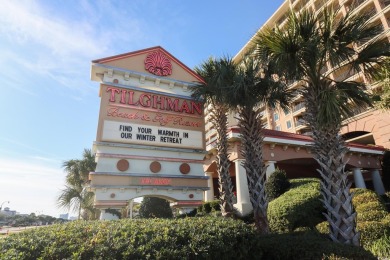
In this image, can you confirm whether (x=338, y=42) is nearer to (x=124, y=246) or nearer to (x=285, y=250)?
(x=285, y=250)

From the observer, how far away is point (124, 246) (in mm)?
4926

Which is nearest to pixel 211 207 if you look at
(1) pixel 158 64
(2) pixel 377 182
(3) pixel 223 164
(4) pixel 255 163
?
(3) pixel 223 164

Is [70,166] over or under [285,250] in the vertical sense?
over

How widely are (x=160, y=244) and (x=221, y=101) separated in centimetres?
797

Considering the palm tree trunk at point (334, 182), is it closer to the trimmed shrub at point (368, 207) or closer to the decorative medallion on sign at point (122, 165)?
the trimmed shrub at point (368, 207)

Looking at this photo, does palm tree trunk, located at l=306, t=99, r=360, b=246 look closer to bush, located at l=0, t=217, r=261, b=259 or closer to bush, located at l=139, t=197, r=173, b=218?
bush, located at l=0, t=217, r=261, b=259

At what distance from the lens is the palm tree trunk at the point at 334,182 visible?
732 centimetres

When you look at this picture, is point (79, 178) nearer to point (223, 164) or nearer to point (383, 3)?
point (223, 164)

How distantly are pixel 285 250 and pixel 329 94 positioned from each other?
16.9ft

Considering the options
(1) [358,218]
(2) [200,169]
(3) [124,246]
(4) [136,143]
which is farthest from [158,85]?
(1) [358,218]

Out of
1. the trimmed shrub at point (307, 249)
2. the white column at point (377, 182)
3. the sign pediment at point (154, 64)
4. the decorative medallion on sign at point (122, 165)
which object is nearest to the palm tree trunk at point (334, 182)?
the trimmed shrub at point (307, 249)

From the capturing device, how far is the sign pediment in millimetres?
11756

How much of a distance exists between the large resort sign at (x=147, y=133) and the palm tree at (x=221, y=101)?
2.44 feet

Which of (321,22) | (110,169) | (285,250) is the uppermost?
(321,22)
